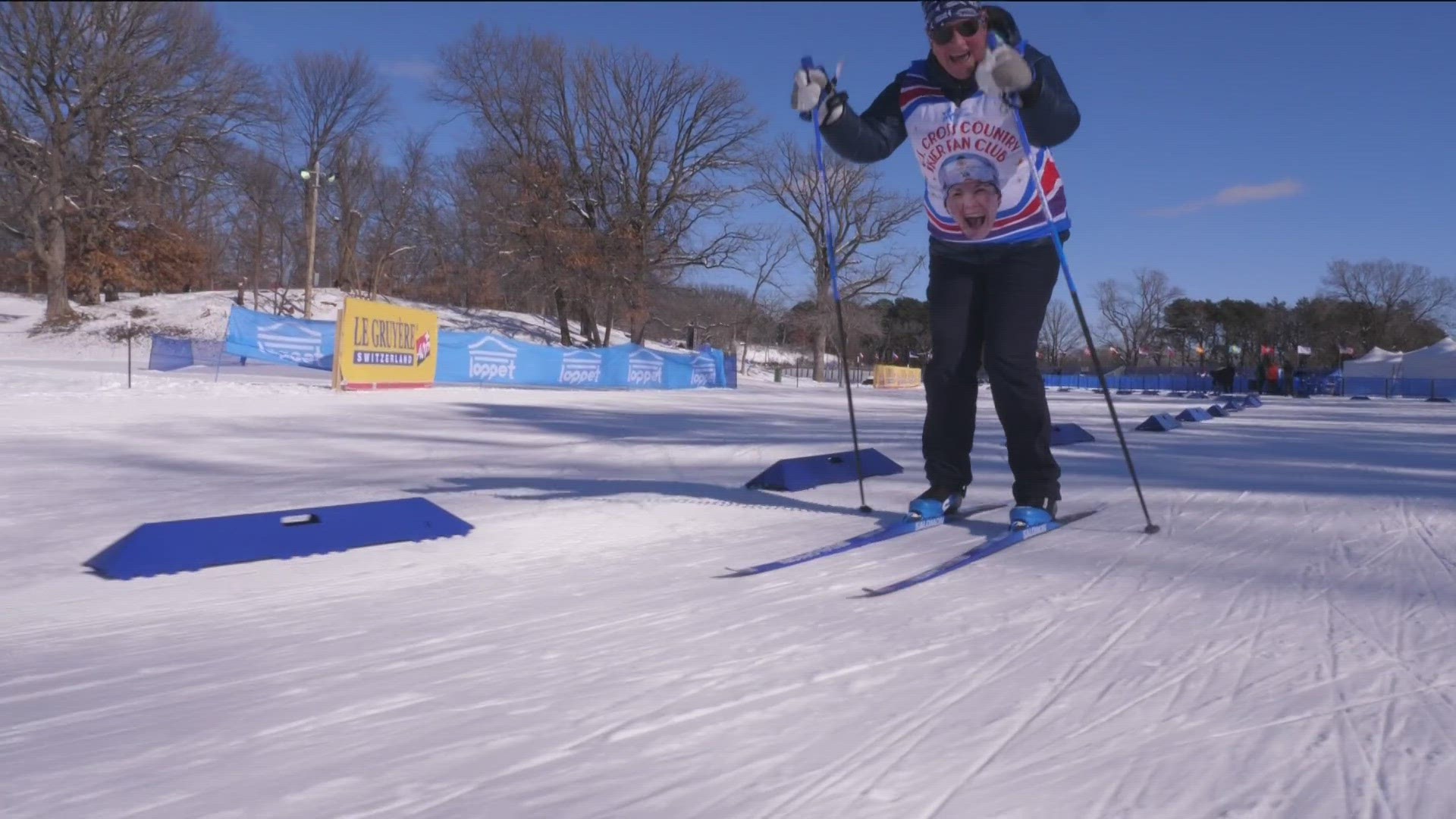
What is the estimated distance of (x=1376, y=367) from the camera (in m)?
45.5

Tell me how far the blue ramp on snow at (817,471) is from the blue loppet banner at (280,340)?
1251 centimetres

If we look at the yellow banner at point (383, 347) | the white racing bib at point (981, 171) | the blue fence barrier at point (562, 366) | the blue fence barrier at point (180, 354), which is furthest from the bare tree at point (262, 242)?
the white racing bib at point (981, 171)

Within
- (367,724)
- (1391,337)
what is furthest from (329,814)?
(1391,337)

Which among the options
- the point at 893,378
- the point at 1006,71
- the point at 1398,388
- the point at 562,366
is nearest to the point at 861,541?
the point at 1006,71

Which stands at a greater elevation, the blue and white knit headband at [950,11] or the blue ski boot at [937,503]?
the blue and white knit headband at [950,11]

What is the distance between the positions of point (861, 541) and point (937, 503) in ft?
1.85

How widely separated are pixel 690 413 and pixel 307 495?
9.30 m

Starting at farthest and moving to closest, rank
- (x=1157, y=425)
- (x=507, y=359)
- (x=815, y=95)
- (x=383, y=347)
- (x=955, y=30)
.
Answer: (x=507, y=359), (x=383, y=347), (x=1157, y=425), (x=815, y=95), (x=955, y=30)

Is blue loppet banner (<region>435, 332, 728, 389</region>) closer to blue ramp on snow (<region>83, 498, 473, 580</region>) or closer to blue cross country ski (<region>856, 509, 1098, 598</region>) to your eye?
blue ramp on snow (<region>83, 498, 473, 580</region>)

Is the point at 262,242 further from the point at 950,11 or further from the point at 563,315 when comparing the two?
the point at 950,11

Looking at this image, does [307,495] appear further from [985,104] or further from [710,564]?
[985,104]

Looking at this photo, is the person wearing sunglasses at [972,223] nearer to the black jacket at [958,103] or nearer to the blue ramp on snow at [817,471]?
the black jacket at [958,103]

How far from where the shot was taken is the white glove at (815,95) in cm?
362

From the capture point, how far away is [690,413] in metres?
13.9
